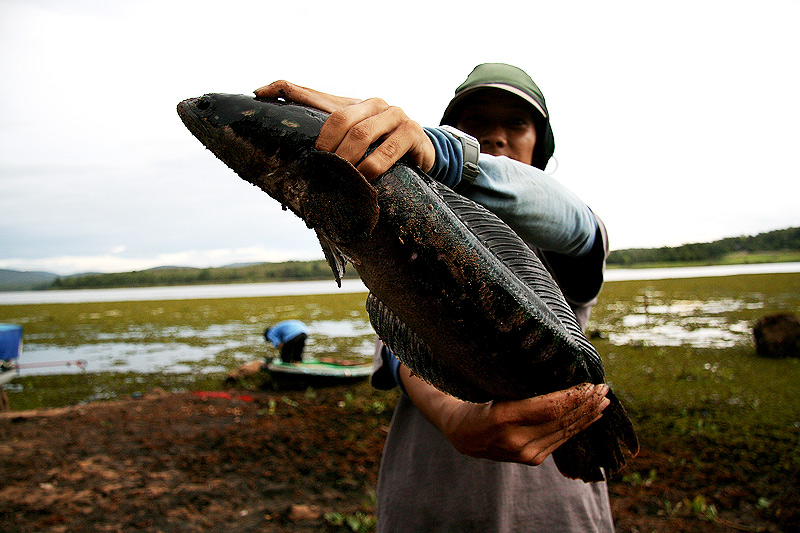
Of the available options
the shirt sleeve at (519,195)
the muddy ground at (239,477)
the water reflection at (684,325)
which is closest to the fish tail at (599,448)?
the shirt sleeve at (519,195)

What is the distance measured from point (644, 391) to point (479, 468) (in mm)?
7906

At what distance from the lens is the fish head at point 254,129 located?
4.08 ft

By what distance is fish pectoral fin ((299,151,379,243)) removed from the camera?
3.66 feet

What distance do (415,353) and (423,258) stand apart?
361 mm

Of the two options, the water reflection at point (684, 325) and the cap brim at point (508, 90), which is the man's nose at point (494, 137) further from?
the water reflection at point (684, 325)

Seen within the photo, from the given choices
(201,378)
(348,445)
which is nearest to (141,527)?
(348,445)

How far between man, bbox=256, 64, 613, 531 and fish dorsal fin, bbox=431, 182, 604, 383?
0.13 feet

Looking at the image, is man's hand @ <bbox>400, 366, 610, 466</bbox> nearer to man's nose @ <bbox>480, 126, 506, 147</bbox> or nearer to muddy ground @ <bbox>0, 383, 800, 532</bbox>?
man's nose @ <bbox>480, 126, 506, 147</bbox>

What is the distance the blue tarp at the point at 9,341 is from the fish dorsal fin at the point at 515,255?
1058 cm

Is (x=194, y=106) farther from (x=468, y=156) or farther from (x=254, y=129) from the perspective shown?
(x=468, y=156)

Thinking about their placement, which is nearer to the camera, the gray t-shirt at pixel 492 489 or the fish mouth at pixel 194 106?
the fish mouth at pixel 194 106

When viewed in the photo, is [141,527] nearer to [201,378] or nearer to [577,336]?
[577,336]

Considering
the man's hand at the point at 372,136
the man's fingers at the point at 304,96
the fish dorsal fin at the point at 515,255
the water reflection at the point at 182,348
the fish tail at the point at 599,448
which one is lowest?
the water reflection at the point at 182,348

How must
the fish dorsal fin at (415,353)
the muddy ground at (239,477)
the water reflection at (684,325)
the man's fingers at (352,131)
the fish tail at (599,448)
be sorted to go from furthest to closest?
1. the water reflection at (684,325)
2. the muddy ground at (239,477)
3. the fish tail at (599,448)
4. the fish dorsal fin at (415,353)
5. the man's fingers at (352,131)
